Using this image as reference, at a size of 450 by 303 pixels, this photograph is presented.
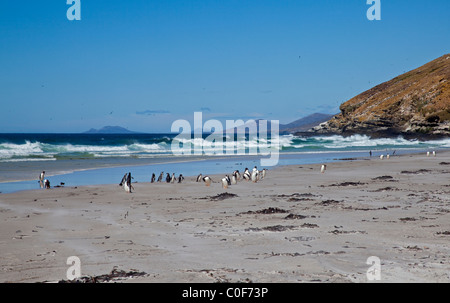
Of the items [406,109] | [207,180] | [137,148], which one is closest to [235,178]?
[207,180]

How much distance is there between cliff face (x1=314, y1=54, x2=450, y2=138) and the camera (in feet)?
238

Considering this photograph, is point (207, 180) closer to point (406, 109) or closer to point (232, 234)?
point (232, 234)

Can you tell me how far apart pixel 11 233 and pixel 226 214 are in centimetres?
425

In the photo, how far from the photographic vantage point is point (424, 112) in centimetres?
7500

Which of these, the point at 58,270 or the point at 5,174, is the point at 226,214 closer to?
the point at 58,270

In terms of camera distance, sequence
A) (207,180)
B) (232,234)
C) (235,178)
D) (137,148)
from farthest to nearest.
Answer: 1. (137,148)
2. (235,178)
3. (207,180)
4. (232,234)

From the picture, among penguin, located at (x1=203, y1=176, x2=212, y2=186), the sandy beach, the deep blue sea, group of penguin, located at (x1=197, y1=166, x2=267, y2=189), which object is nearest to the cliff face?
the deep blue sea

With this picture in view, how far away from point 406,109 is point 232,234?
79.6 m

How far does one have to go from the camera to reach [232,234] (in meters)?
8.12

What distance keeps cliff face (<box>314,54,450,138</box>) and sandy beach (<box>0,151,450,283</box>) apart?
6199 centimetres

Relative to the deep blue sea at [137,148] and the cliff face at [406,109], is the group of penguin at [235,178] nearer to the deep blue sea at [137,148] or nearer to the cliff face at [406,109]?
the deep blue sea at [137,148]
